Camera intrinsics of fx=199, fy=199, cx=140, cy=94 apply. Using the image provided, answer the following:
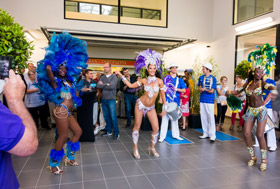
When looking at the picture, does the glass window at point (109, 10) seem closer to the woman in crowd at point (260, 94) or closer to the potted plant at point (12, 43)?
the woman in crowd at point (260, 94)

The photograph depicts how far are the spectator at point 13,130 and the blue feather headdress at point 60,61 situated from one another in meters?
1.93

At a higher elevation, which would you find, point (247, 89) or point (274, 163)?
point (247, 89)

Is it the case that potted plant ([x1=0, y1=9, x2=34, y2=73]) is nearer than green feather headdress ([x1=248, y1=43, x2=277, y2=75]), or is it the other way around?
potted plant ([x1=0, y1=9, x2=34, y2=73])

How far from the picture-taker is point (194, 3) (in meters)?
9.41

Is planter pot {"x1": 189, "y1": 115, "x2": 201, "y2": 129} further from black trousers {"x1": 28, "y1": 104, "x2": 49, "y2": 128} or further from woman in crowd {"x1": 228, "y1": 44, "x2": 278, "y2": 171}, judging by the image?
black trousers {"x1": 28, "y1": 104, "x2": 49, "y2": 128}

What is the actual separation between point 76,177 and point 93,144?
5.43 ft

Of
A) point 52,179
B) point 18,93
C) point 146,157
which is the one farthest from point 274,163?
point 18,93

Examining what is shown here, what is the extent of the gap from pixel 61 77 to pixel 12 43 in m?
1.65

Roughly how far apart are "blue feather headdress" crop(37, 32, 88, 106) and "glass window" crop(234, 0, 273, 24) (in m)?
6.90

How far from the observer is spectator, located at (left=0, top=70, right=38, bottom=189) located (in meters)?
0.89

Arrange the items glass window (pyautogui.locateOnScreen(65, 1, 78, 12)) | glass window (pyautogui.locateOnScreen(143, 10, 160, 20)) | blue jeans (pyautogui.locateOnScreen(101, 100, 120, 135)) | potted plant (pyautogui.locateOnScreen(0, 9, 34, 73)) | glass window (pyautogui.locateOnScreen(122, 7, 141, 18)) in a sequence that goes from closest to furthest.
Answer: potted plant (pyautogui.locateOnScreen(0, 9, 34, 73)) < blue jeans (pyautogui.locateOnScreen(101, 100, 120, 135)) < glass window (pyautogui.locateOnScreen(65, 1, 78, 12)) < glass window (pyautogui.locateOnScreen(122, 7, 141, 18)) < glass window (pyautogui.locateOnScreen(143, 10, 160, 20))

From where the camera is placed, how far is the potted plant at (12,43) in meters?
1.31

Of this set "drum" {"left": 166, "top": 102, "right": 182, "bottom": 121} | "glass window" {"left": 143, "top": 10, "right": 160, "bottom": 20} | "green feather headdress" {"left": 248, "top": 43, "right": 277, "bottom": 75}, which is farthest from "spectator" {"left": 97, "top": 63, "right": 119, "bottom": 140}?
"glass window" {"left": 143, "top": 10, "right": 160, "bottom": 20}

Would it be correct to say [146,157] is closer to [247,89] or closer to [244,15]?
[247,89]
